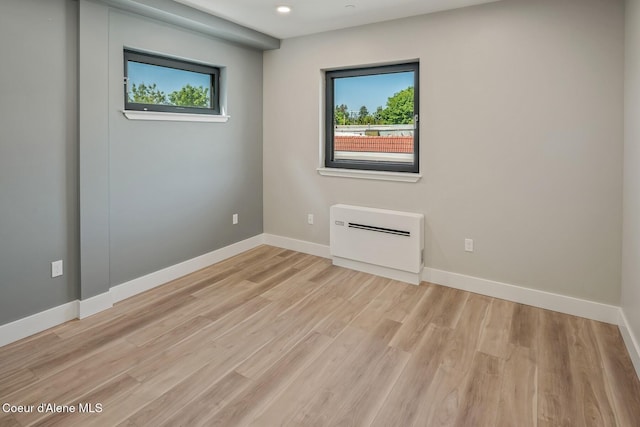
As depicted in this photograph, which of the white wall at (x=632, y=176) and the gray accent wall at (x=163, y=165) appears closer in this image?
the white wall at (x=632, y=176)

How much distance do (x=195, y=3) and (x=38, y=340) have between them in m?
2.79

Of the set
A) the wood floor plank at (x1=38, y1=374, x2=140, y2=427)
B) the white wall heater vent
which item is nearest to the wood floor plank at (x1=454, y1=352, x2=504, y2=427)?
the white wall heater vent

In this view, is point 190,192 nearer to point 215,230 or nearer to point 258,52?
point 215,230

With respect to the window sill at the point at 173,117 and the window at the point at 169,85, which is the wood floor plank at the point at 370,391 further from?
the window at the point at 169,85

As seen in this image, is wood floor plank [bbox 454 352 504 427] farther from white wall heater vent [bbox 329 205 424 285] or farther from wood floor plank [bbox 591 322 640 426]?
white wall heater vent [bbox 329 205 424 285]

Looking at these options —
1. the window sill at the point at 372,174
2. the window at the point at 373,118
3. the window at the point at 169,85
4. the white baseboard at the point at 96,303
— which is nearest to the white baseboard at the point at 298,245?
the white baseboard at the point at 96,303

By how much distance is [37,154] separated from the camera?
255 cm

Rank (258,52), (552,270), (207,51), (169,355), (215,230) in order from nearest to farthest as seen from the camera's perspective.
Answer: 1. (169,355)
2. (552,270)
3. (207,51)
4. (215,230)
5. (258,52)

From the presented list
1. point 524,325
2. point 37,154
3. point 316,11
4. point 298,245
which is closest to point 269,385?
point 524,325

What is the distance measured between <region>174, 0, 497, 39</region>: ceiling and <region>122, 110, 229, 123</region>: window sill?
93cm

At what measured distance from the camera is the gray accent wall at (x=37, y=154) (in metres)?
2.40

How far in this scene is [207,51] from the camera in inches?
147

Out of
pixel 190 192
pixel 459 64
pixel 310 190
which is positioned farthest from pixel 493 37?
pixel 190 192

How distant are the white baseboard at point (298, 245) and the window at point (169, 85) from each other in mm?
1629
